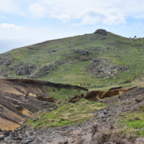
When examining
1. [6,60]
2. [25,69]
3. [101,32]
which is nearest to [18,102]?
[25,69]

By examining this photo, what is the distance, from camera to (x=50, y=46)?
179250 mm

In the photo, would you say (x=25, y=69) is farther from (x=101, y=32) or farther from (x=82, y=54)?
(x=101, y=32)

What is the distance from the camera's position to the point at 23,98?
1933 inches

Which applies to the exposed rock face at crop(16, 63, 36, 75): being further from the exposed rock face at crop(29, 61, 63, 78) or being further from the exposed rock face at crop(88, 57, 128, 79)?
the exposed rock face at crop(88, 57, 128, 79)

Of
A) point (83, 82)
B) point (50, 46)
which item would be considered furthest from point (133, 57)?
point (50, 46)

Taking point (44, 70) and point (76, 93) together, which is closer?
point (76, 93)

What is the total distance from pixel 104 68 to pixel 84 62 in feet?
67.2

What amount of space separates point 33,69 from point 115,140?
115402 mm

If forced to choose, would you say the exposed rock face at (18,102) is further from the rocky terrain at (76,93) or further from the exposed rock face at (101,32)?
the exposed rock face at (101,32)

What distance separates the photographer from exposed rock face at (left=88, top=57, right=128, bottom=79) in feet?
354

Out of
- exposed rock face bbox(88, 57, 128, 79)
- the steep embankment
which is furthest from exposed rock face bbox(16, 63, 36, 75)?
the steep embankment

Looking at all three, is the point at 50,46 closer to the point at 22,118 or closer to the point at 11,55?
the point at 11,55

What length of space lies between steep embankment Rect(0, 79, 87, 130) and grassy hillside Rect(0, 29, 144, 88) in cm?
2824

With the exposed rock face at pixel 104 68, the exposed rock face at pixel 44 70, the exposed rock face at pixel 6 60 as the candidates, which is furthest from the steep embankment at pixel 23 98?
the exposed rock face at pixel 6 60
